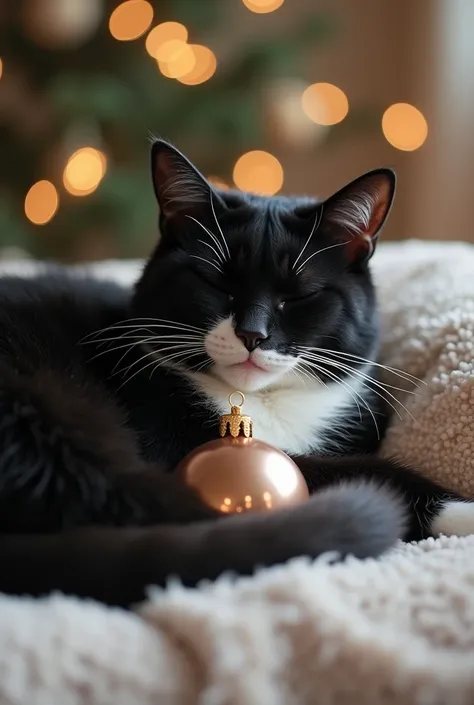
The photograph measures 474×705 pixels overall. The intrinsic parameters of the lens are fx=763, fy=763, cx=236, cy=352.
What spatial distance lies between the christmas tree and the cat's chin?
4.14 ft

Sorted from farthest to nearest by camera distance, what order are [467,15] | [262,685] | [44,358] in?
[467,15] → [44,358] → [262,685]

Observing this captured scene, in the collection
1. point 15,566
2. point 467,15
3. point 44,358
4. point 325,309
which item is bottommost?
point 15,566

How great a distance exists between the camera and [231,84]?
2293mm

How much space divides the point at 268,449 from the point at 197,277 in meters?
0.29

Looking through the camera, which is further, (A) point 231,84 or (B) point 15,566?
(A) point 231,84

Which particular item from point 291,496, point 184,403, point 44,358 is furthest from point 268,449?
point 44,358

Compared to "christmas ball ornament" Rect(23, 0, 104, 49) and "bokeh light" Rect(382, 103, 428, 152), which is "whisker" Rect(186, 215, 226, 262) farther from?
"bokeh light" Rect(382, 103, 428, 152)

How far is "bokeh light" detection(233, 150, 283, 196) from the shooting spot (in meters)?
2.35

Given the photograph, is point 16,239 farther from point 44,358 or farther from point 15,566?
point 15,566

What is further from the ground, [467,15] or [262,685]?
[467,15]

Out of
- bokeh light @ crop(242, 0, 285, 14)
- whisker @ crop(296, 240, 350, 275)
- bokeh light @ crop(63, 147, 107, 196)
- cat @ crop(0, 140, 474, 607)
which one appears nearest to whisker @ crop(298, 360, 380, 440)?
cat @ crop(0, 140, 474, 607)

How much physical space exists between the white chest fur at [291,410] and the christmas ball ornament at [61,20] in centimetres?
143

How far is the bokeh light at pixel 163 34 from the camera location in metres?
2.19

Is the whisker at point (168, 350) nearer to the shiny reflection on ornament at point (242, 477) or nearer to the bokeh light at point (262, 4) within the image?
the shiny reflection on ornament at point (242, 477)
